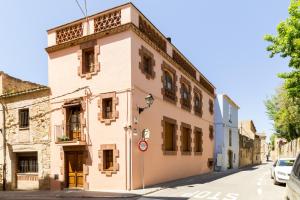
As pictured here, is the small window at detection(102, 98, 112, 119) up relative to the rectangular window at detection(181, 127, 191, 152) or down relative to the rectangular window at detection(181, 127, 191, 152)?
up

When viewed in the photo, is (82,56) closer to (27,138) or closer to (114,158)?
(114,158)

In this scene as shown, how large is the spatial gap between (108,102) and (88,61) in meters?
2.73

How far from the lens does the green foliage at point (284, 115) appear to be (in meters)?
34.8

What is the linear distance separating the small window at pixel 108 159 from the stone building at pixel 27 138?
12.3 ft

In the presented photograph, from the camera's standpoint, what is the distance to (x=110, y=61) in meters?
15.6

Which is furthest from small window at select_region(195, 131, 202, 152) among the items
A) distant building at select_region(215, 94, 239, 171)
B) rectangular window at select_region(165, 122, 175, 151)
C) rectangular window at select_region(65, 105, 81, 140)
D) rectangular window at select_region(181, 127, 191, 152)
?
rectangular window at select_region(65, 105, 81, 140)

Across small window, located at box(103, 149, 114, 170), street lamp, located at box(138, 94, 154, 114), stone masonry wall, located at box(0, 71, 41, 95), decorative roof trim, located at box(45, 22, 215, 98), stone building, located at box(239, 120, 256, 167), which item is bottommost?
stone building, located at box(239, 120, 256, 167)

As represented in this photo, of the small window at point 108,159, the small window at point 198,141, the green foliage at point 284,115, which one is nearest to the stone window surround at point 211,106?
the small window at point 198,141

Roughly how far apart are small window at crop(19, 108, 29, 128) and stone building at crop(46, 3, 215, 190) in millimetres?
2227

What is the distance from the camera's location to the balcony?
51.9ft

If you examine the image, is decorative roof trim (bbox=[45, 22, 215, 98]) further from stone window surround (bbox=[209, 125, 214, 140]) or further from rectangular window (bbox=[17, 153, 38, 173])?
stone window surround (bbox=[209, 125, 214, 140])

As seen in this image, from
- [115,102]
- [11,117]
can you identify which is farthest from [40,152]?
[115,102]

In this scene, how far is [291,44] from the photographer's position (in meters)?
16.0

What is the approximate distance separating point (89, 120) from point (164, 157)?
5399mm
